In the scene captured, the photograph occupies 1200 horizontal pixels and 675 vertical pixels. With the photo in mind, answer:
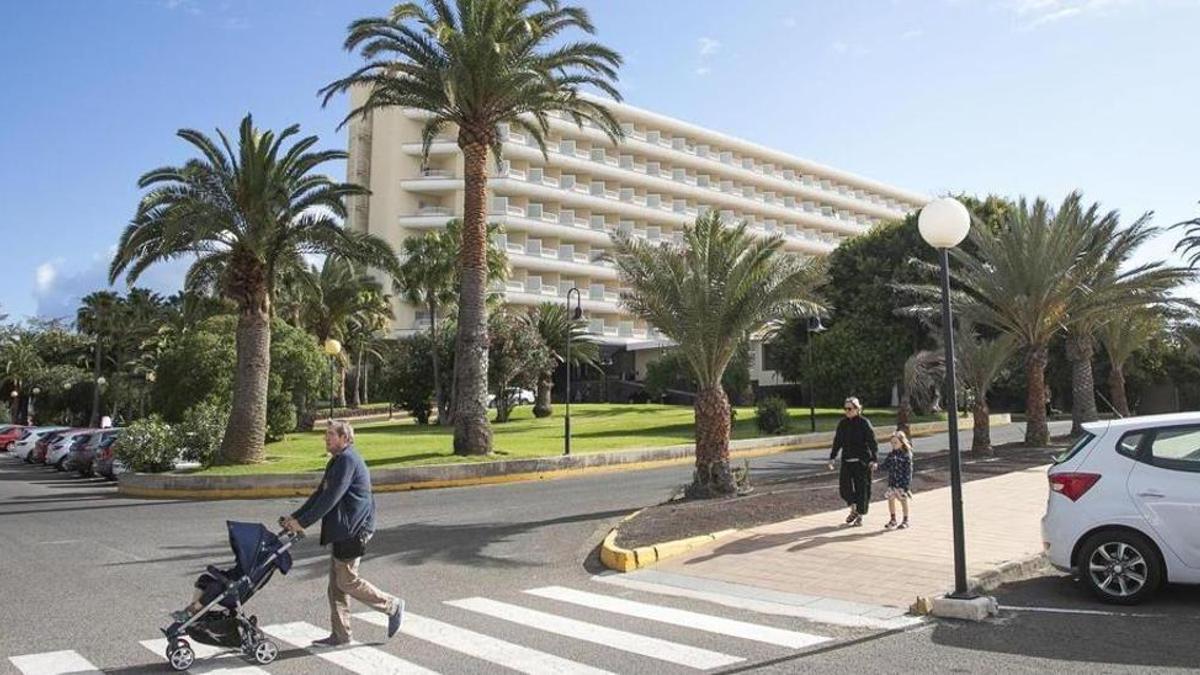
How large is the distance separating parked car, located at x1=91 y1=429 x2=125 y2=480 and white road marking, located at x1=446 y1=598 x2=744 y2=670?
1917 centimetres

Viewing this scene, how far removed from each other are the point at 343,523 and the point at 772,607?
3.77 m

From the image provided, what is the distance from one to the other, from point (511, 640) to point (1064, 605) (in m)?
4.65

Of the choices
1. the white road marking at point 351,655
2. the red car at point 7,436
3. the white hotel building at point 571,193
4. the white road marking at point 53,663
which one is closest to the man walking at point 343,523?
the white road marking at point 351,655

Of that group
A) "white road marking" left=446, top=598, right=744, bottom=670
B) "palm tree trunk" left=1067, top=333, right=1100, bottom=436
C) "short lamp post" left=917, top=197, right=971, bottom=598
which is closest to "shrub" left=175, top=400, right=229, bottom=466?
"white road marking" left=446, top=598, right=744, bottom=670

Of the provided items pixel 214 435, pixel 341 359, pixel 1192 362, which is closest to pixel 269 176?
pixel 214 435

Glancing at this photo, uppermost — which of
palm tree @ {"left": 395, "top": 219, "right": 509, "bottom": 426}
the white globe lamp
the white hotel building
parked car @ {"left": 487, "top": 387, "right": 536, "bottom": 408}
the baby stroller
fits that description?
the white hotel building

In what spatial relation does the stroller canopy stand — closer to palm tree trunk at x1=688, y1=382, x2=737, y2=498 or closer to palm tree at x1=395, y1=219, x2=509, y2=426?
palm tree trunk at x1=688, y1=382, x2=737, y2=498

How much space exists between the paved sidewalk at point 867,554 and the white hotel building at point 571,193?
1790 inches

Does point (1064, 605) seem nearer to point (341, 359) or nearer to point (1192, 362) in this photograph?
point (341, 359)

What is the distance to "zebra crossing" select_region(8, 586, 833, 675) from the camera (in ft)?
19.6

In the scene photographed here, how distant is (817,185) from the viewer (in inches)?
3479

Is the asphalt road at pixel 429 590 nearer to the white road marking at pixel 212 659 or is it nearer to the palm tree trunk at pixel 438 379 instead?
the white road marking at pixel 212 659

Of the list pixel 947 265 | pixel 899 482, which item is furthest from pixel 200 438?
pixel 947 265

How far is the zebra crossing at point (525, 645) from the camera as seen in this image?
597 cm
